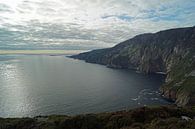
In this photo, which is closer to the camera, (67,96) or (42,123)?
(42,123)

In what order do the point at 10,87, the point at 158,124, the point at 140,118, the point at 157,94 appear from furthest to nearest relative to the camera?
the point at 10,87
the point at 157,94
the point at 140,118
the point at 158,124

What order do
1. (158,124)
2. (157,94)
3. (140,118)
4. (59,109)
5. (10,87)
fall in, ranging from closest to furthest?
(158,124) < (140,118) < (59,109) < (157,94) < (10,87)

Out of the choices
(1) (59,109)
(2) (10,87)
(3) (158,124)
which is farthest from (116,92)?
(3) (158,124)

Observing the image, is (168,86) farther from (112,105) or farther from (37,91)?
(37,91)

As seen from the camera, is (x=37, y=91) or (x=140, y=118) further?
(x=37, y=91)

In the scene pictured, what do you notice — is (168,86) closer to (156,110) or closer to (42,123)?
(156,110)

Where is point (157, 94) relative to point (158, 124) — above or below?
below

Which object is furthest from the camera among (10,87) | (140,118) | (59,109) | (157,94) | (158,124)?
(10,87)

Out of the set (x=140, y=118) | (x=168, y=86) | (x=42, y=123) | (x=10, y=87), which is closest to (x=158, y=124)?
(x=140, y=118)

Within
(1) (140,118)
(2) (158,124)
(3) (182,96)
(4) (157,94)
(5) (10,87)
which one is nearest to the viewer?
(2) (158,124)
